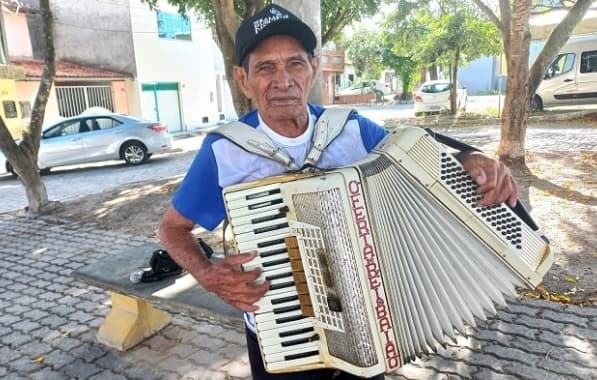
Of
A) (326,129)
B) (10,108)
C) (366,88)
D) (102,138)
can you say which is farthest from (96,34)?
(366,88)

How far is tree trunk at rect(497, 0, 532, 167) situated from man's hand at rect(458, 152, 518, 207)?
5.45 meters

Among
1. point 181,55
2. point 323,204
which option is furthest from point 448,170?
point 181,55

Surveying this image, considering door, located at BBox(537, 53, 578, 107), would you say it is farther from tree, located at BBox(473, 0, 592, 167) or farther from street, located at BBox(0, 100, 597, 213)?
tree, located at BBox(473, 0, 592, 167)

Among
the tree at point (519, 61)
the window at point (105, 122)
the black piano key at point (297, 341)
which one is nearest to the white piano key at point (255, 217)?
the black piano key at point (297, 341)

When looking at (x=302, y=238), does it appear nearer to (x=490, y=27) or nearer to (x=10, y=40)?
(x=490, y=27)

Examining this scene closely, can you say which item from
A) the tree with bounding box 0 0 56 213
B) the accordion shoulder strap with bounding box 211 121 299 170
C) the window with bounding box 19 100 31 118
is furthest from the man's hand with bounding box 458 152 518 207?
the window with bounding box 19 100 31 118

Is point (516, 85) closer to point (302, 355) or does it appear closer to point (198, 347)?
point (198, 347)

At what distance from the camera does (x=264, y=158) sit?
5.32 ft

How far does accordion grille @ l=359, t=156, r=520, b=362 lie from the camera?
141 cm

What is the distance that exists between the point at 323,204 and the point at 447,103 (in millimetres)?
16211

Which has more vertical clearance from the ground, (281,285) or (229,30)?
(229,30)

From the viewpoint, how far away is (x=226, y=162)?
1.62 meters

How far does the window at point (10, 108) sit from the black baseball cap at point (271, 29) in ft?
47.5

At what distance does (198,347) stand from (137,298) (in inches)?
20.9
